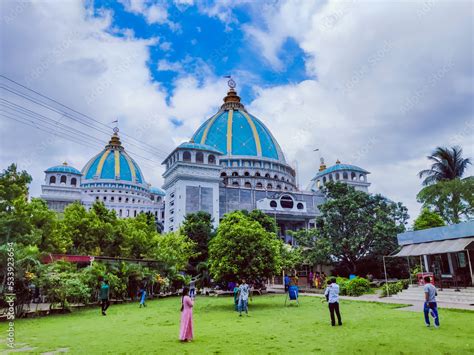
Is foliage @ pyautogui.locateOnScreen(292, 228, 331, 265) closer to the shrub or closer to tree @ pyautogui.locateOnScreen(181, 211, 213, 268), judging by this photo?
Answer: the shrub

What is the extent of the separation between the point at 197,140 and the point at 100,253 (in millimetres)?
41596

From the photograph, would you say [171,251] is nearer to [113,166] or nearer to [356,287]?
[356,287]

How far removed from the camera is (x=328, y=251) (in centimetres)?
2700

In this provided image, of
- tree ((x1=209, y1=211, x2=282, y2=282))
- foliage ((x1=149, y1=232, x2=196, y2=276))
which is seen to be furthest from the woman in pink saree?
foliage ((x1=149, y1=232, x2=196, y2=276))

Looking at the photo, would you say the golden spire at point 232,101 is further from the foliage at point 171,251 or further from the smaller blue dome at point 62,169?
the foliage at point 171,251

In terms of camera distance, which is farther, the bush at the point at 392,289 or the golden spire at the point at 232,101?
the golden spire at the point at 232,101

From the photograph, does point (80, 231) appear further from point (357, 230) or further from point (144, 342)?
point (357, 230)

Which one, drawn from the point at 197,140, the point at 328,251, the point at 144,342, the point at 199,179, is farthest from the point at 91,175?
the point at 144,342

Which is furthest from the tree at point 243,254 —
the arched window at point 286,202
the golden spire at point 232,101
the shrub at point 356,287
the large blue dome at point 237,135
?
the golden spire at point 232,101

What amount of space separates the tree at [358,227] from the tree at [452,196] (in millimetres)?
2443

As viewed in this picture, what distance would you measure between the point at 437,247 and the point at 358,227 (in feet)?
30.8

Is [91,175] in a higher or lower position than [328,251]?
higher

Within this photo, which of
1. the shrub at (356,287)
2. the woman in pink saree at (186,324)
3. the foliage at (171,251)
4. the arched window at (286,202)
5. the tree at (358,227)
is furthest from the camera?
the arched window at (286,202)

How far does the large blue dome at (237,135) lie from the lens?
212 ft
